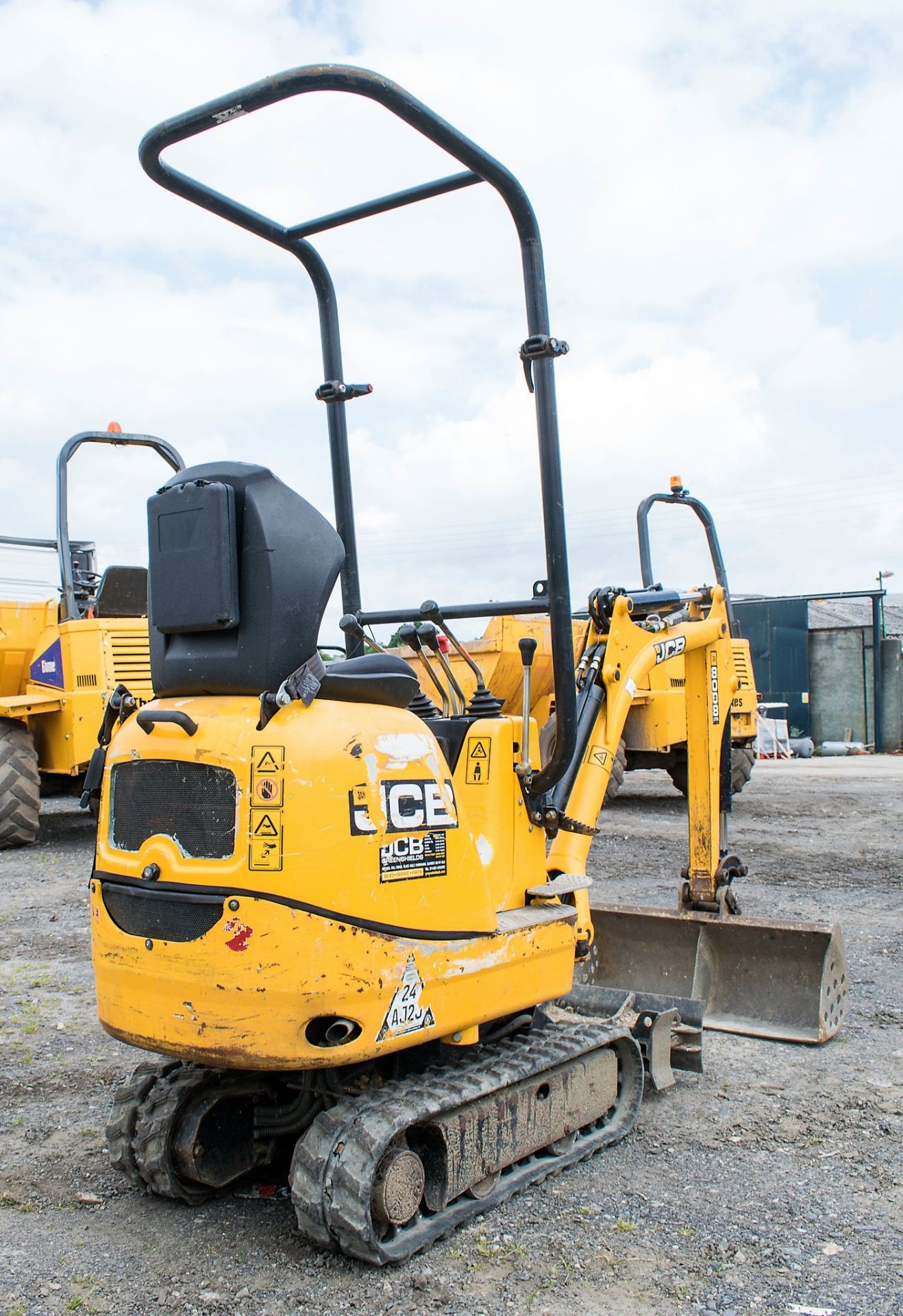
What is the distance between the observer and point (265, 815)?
296 cm

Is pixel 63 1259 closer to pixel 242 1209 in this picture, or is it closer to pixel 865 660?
pixel 242 1209

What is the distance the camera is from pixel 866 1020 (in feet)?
16.9

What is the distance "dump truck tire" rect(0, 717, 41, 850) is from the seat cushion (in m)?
7.61

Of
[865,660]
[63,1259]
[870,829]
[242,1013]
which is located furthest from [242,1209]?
[865,660]

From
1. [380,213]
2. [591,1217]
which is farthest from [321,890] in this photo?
[380,213]

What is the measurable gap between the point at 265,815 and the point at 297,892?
0.69ft

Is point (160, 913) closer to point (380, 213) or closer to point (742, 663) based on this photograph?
point (380, 213)

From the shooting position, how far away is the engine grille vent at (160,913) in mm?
2988

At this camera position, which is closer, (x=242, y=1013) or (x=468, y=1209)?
(x=242, y=1013)

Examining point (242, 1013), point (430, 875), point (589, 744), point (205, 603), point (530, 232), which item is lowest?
point (242, 1013)

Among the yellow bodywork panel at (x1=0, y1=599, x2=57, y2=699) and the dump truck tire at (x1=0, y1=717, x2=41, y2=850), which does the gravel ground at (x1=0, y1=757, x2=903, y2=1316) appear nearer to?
the dump truck tire at (x1=0, y1=717, x2=41, y2=850)

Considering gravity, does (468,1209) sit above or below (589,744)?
below

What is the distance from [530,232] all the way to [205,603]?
1.50 m

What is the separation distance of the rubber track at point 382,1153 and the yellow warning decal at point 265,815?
2.41 ft
